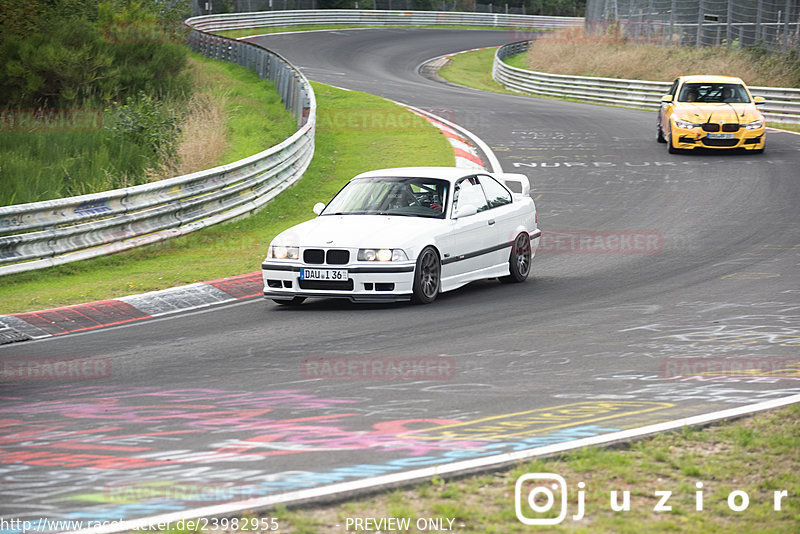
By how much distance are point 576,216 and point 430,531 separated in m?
13.1

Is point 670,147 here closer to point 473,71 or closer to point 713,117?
point 713,117

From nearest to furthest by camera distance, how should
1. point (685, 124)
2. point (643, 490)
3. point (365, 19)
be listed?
point (643, 490) → point (685, 124) → point (365, 19)

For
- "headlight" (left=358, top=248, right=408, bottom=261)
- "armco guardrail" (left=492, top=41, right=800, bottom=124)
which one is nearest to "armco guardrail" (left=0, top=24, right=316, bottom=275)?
"headlight" (left=358, top=248, right=408, bottom=261)

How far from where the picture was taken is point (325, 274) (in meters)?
10.8

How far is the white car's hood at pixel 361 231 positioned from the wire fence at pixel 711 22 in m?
26.7

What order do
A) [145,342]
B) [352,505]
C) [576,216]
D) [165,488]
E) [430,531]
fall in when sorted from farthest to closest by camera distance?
1. [576,216]
2. [145,342]
3. [165,488]
4. [352,505]
5. [430,531]

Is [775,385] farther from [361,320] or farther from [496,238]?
[496,238]

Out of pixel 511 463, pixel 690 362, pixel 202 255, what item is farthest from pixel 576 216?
pixel 511 463

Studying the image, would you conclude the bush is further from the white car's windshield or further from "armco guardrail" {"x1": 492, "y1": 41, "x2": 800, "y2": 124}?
"armco guardrail" {"x1": 492, "y1": 41, "x2": 800, "y2": 124}

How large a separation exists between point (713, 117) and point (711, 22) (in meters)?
17.5

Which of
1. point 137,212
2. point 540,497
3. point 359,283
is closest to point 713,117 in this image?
point 137,212

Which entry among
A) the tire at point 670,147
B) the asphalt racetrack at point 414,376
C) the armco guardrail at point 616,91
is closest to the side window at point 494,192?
the asphalt racetrack at point 414,376

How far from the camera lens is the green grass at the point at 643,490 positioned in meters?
4.55

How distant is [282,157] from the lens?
18766 millimetres
